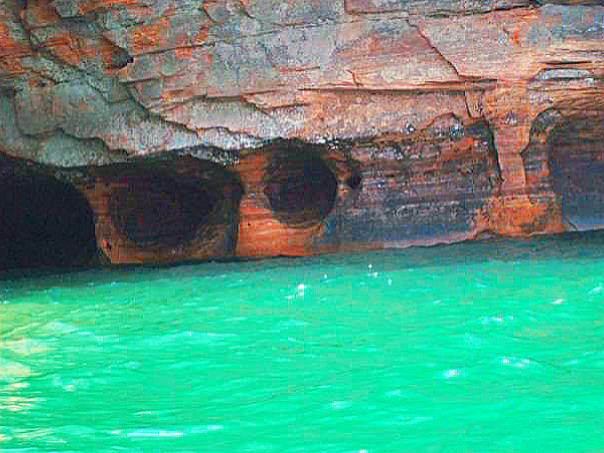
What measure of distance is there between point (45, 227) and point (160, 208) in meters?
1.81

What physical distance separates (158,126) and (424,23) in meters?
2.78

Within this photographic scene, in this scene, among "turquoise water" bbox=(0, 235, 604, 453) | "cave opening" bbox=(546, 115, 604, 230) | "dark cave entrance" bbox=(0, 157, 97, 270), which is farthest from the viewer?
"dark cave entrance" bbox=(0, 157, 97, 270)

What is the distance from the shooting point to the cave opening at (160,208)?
37.0 feet

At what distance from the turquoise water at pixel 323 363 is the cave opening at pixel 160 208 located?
3352mm

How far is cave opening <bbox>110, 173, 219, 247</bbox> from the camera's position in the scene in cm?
1127

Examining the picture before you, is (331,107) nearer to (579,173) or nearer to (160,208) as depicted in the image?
(579,173)

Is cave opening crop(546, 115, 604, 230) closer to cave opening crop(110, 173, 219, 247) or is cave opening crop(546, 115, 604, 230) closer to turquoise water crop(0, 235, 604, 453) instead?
turquoise water crop(0, 235, 604, 453)

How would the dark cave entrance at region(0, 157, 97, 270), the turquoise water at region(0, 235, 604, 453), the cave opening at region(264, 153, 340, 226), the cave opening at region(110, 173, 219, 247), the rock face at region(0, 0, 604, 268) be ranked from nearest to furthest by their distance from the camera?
the turquoise water at region(0, 235, 604, 453)
the rock face at region(0, 0, 604, 268)
the cave opening at region(264, 153, 340, 226)
the cave opening at region(110, 173, 219, 247)
the dark cave entrance at region(0, 157, 97, 270)

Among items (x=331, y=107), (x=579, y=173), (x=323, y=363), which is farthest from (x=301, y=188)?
(x=323, y=363)

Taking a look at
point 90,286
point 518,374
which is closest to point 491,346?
→ point 518,374

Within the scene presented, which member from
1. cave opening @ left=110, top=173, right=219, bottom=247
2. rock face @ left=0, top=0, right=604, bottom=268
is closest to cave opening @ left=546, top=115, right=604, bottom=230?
rock face @ left=0, top=0, right=604, bottom=268

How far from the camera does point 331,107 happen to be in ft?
31.5

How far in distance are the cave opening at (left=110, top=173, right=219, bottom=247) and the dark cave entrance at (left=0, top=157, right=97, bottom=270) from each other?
890 millimetres

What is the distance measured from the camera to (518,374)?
13.5ft
